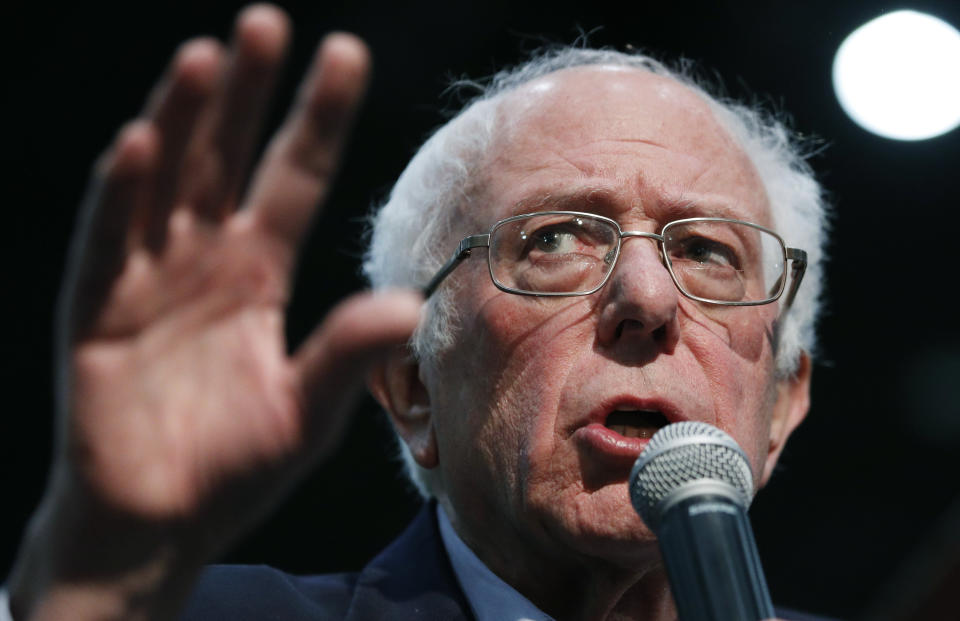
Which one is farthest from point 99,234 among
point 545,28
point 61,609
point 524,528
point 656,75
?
point 545,28

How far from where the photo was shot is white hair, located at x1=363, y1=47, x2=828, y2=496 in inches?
95.7

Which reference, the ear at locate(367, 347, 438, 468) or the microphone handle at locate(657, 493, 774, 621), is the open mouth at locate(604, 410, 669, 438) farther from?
the microphone handle at locate(657, 493, 774, 621)

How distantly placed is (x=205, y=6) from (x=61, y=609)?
2.36 metres

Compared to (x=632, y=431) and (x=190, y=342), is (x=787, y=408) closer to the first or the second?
(x=632, y=431)

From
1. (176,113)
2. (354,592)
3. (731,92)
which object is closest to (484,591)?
(354,592)

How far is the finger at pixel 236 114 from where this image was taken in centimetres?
129

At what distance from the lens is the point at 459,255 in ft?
7.55

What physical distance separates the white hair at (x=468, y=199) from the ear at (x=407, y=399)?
2.9 inches

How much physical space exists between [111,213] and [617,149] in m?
1.30

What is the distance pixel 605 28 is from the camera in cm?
351

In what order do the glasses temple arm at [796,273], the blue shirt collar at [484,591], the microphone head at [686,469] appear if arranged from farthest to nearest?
the glasses temple arm at [796,273] → the blue shirt collar at [484,591] → the microphone head at [686,469]

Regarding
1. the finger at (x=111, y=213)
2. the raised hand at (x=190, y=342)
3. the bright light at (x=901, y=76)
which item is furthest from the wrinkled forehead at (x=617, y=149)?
the bright light at (x=901, y=76)

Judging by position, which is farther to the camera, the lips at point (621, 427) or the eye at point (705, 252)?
the eye at point (705, 252)

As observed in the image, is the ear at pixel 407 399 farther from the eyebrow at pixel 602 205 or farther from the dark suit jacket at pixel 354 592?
the eyebrow at pixel 602 205
